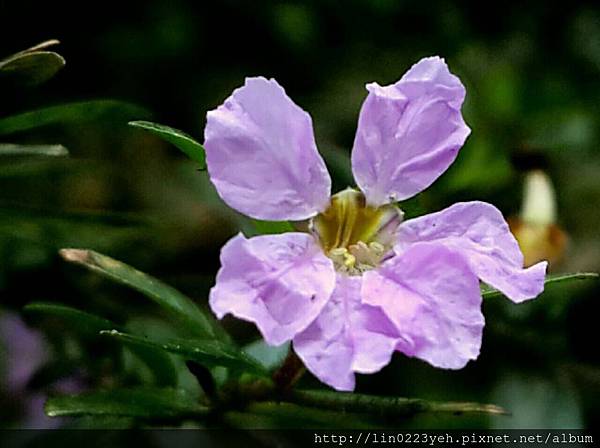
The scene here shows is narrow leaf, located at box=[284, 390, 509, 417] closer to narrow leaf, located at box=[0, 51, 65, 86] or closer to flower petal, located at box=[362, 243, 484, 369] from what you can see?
flower petal, located at box=[362, 243, 484, 369]

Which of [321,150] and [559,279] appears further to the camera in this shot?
[321,150]

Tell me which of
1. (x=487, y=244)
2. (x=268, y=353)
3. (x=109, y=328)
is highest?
(x=487, y=244)

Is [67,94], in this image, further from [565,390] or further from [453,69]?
[565,390]

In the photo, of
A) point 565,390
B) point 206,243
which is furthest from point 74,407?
point 206,243

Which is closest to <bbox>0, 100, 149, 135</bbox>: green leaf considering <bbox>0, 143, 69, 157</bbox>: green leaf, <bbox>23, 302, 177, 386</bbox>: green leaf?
<bbox>0, 143, 69, 157</bbox>: green leaf

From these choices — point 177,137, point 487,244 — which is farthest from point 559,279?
point 177,137

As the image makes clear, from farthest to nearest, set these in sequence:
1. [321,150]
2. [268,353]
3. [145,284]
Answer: [321,150] → [268,353] → [145,284]

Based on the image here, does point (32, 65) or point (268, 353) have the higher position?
point (32, 65)

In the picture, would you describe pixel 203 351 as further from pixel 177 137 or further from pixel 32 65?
pixel 32 65

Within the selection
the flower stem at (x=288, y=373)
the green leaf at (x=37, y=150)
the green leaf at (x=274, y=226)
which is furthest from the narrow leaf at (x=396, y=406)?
the green leaf at (x=37, y=150)
